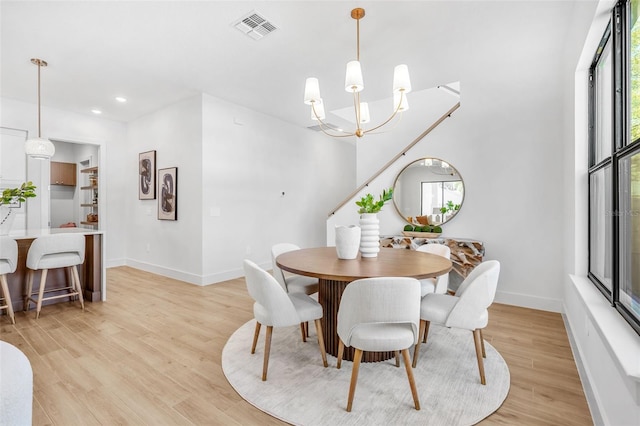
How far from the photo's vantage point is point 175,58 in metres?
3.40

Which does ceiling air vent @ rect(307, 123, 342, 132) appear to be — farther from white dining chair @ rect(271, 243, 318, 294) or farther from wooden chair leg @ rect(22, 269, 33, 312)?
wooden chair leg @ rect(22, 269, 33, 312)

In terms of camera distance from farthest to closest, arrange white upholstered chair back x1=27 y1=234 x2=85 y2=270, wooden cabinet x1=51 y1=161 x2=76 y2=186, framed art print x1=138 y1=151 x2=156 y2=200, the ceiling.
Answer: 1. wooden cabinet x1=51 y1=161 x2=76 y2=186
2. framed art print x1=138 y1=151 x2=156 y2=200
3. white upholstered chair back x1=27 y1=234 x2=85 y2=270
4. the ceiling

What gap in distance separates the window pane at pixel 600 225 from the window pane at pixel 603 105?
6.7 inches

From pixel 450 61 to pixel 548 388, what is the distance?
311cm

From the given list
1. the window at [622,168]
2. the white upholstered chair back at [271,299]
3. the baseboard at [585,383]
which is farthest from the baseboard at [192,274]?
the window at [622,168]

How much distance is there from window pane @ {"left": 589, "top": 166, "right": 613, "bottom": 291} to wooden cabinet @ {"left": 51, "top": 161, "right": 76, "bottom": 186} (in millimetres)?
9098

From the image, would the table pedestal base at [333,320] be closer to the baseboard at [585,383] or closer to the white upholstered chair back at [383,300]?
the white upholstered chair back at [383,300]

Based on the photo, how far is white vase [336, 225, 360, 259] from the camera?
2330 millimetres

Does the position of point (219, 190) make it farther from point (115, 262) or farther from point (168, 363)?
point (168, 363)

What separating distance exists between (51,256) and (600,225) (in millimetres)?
4861

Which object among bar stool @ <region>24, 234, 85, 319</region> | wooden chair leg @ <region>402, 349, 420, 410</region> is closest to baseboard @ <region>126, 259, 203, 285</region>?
bar stool @ <region>24, 234, 85, 319</region>

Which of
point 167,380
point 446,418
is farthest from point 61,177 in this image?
point 446,418

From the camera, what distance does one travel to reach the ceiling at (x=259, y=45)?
8.34 ft

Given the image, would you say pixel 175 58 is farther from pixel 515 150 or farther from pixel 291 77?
pixel 515 150
